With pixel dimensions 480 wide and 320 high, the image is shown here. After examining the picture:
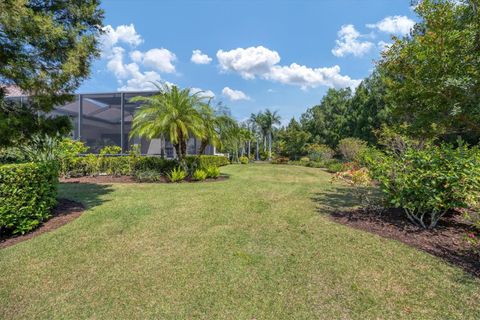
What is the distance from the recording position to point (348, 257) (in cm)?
371

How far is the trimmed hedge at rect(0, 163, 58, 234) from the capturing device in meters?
4.19

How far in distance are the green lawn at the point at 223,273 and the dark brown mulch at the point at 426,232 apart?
0.95ft

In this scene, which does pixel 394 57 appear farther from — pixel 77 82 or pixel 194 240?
pixel 77 82

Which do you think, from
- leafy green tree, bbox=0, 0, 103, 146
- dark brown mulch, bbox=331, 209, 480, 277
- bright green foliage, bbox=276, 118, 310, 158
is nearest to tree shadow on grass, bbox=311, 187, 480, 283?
dark brown mulch, bbox=331, 209, 480, 277

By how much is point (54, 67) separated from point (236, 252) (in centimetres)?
532

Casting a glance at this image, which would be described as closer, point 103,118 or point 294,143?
point 103,118

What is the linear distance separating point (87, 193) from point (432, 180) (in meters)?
8.56

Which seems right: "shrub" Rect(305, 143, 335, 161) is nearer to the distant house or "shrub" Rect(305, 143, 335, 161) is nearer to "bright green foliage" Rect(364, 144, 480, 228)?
the distant house

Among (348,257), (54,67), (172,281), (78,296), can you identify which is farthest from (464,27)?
(54,67)

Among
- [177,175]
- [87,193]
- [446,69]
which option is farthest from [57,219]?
[446,69]

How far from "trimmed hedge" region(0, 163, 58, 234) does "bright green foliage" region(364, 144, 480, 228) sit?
632cm

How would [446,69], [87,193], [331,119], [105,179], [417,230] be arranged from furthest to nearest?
[331,119], [105,179], [87,193], [446,69], [417,230]

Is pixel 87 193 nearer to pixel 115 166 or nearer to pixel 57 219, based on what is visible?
pixel 57 219

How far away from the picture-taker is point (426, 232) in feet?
14.7
